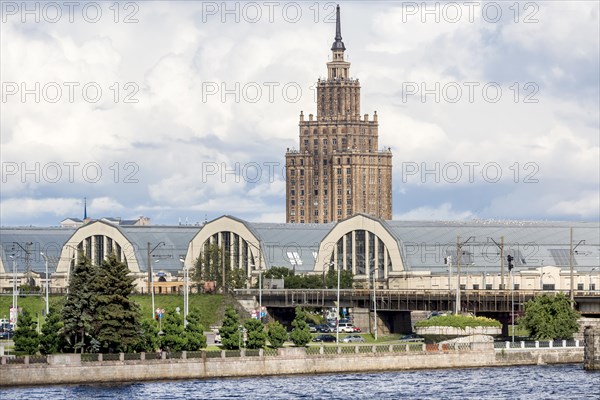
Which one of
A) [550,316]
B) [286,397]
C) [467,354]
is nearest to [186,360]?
[286,397]

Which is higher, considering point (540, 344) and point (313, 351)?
point (540, 344)

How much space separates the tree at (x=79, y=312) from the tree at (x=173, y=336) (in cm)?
611

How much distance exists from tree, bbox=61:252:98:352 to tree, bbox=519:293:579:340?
4710cm

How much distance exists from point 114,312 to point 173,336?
5280 mm

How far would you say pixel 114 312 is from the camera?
5408 inches

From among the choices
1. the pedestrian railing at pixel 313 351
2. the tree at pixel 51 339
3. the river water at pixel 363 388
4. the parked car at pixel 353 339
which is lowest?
the river water at pixel 363 388

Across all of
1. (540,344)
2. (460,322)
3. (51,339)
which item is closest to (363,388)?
(51,339)

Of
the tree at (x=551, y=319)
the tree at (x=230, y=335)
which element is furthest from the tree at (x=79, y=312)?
the tree at (x=551, y=319)

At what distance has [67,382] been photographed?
429 feet

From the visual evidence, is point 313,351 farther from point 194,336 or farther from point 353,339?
point 353,339

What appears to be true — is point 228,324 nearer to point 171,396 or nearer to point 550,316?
point 171,396

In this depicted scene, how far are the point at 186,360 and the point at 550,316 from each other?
4434 cm

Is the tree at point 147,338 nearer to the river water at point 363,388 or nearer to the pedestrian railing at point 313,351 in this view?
the pedestrian railing at point 313,351

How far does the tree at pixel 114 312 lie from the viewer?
13712 centimetres
